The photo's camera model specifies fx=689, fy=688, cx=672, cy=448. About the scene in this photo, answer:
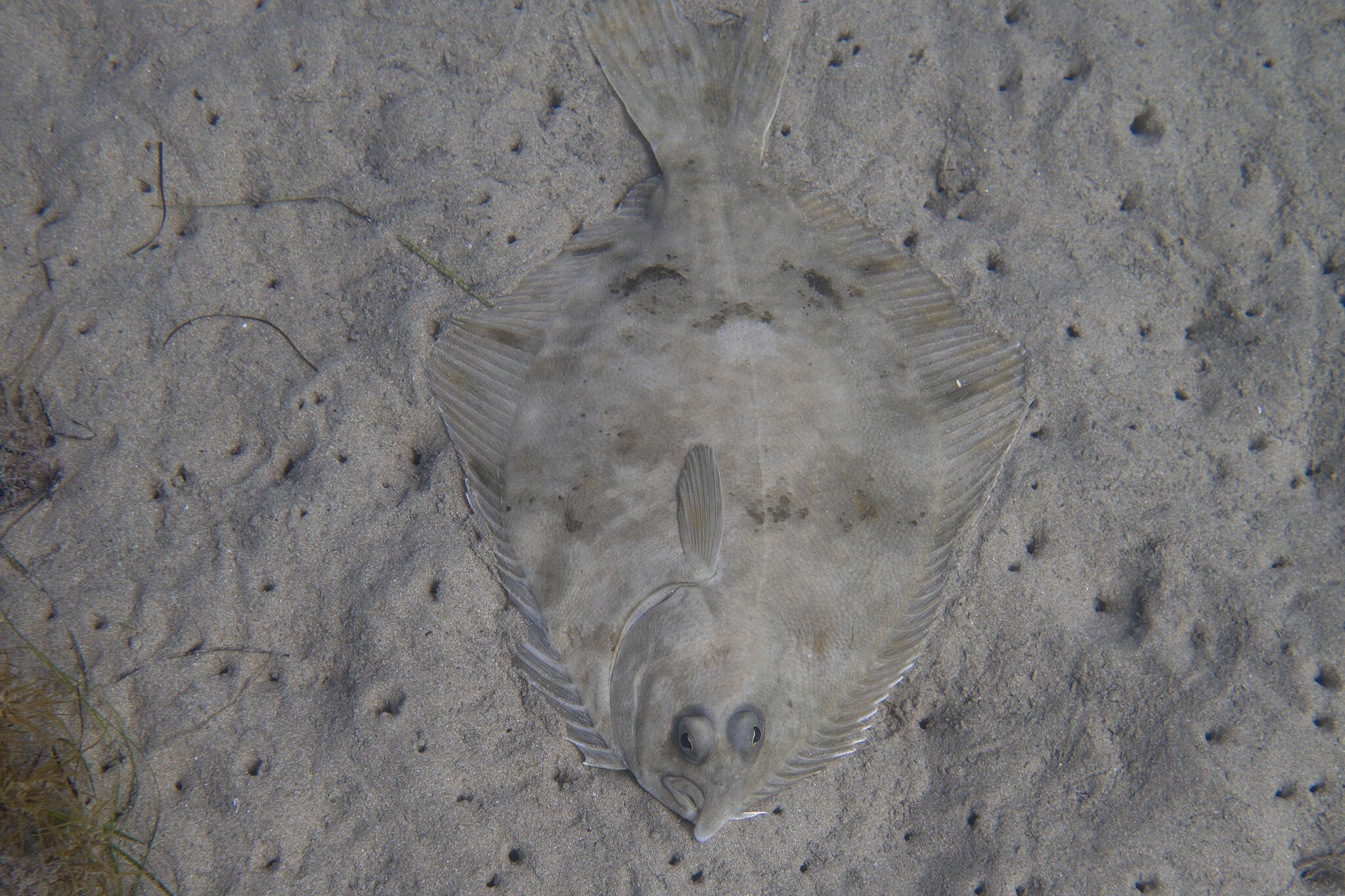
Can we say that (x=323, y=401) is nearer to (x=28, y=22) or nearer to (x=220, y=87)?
(x=220, y=87)

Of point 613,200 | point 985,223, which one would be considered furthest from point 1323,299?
point 613,200

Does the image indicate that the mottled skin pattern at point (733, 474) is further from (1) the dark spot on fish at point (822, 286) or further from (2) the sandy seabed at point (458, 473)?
(2) the sandy seabed at point (458, 473)

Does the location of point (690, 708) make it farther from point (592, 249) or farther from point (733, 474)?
point (592, 249)

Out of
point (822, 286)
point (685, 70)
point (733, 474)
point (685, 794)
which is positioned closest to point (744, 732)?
point (685, 794)

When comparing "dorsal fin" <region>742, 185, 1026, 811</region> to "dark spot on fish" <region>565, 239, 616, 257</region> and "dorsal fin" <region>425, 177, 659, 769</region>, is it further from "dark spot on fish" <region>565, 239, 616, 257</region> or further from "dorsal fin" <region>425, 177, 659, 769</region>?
"dark spot on fish" <region>565, 239, 616, 257</region>

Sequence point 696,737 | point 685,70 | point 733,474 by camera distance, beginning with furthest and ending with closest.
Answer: point 685,70 → point 733,474 → point 696,737
